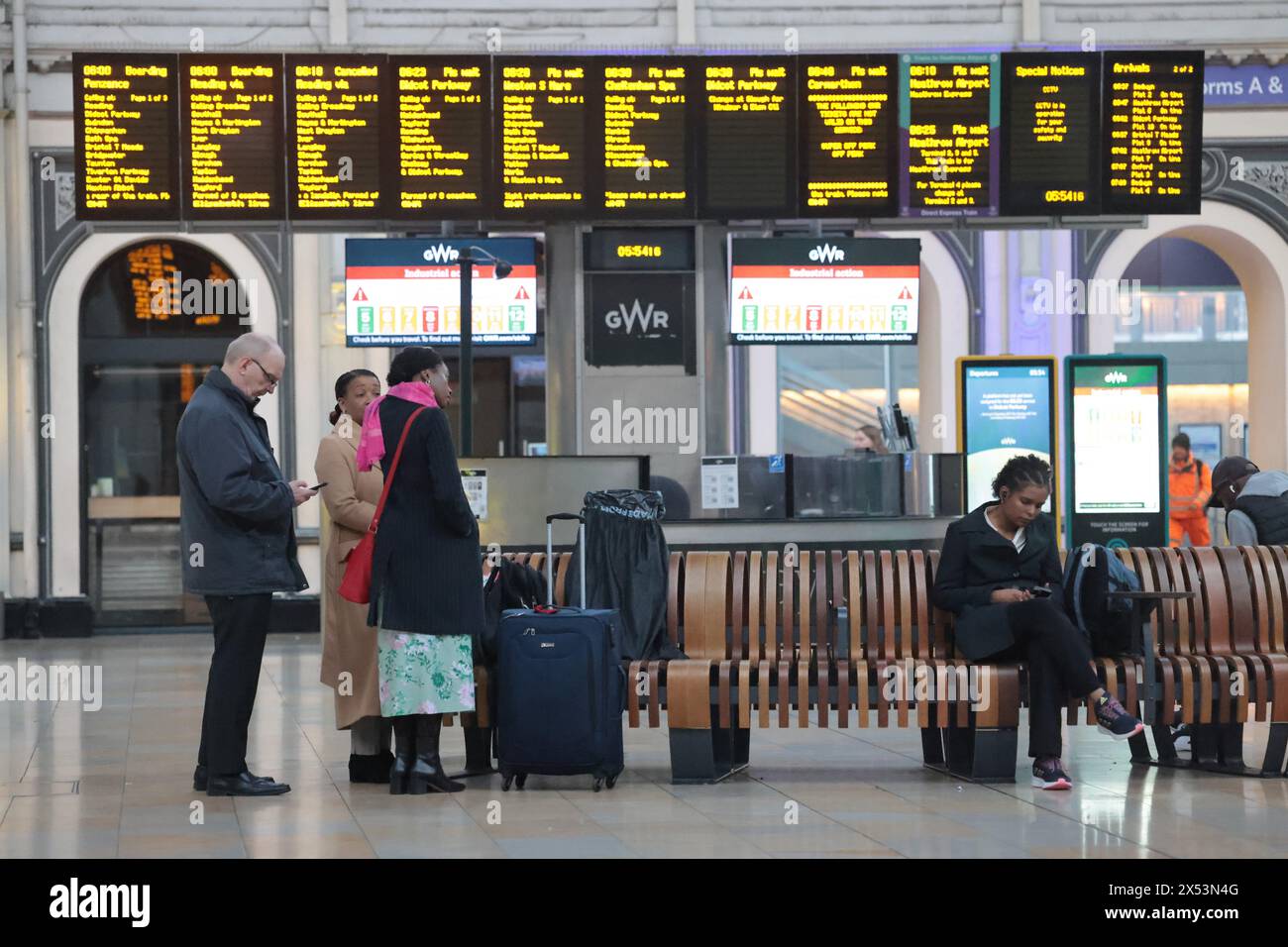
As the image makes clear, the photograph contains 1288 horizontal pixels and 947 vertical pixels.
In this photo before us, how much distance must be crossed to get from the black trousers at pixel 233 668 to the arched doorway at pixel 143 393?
415 inches

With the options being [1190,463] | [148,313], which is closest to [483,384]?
[148,313]

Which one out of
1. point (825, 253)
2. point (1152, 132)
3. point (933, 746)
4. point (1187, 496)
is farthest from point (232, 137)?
point (1187, 496)

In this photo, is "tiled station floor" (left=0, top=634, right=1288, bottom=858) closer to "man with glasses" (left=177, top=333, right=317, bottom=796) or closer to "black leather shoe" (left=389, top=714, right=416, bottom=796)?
"black leather shoe" (left=389, top=714, right=416, bottom=796)

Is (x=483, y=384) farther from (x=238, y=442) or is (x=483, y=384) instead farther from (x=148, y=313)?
(x=238, y=442)

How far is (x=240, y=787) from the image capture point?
7.25 meters

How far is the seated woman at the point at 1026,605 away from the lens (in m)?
7.26

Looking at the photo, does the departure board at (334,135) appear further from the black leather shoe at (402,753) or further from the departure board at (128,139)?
the black leather shoe at (402,753)

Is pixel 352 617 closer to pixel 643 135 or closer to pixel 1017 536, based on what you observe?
pixel 1017 536

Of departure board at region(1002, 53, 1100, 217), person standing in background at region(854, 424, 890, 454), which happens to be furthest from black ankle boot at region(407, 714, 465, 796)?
person standing in background at region(854, 424, 890, 454)

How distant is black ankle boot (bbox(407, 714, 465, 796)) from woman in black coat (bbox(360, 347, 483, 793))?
95 mm
